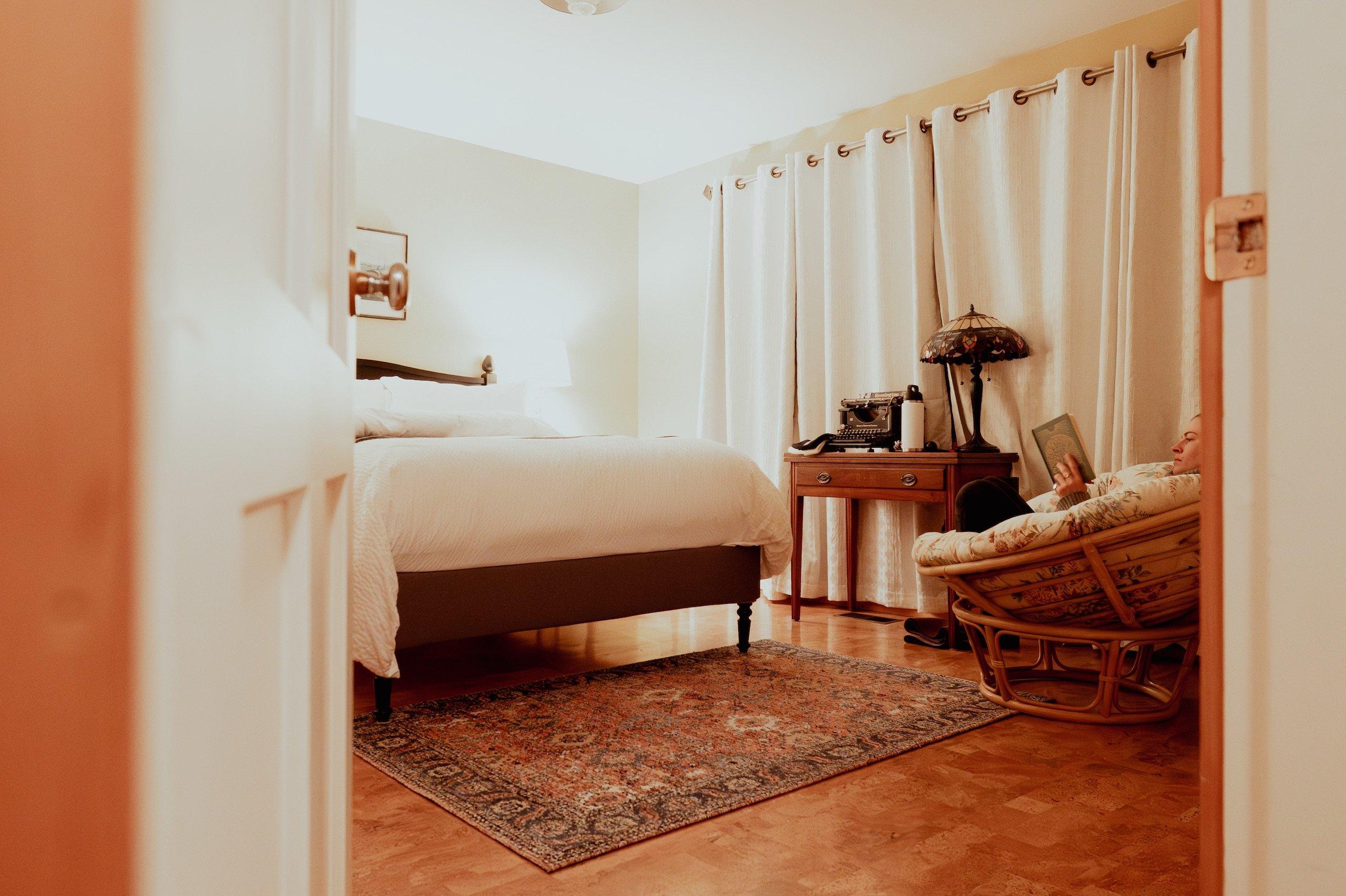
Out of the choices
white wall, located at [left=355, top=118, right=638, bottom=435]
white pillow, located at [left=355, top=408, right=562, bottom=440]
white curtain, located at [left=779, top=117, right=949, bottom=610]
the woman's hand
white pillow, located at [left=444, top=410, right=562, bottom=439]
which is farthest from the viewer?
white wall, located at [left=355, top=118, right=638, bottom=435]

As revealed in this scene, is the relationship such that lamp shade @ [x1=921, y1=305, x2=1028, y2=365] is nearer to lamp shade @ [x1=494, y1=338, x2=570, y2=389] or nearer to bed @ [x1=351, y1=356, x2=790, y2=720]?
bed @ [x1=351, y1=356, x2=790, y2=720]

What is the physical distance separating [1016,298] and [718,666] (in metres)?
2.07

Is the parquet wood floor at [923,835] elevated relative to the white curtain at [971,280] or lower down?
lower down

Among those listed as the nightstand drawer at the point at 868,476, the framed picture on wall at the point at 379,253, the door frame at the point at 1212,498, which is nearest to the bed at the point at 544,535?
the nightstand drawer at the point at 868,476

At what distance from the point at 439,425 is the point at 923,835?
2.62 metres

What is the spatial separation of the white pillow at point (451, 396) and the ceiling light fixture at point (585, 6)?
166cm

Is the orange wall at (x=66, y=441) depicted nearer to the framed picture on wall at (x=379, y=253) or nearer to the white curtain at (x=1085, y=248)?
the white curtain at (x=1085, y=248)

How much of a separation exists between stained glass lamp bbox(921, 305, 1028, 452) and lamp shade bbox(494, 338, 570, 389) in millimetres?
2140

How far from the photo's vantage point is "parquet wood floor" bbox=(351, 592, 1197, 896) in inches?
58.8

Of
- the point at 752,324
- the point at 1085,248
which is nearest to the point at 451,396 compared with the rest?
the point at 752,324

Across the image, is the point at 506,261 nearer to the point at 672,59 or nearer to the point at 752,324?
the point at 752,324

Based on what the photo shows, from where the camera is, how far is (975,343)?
11.7 ft

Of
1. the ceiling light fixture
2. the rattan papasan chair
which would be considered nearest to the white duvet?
the rattan papasan chair

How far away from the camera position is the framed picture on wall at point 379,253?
4613 mm
